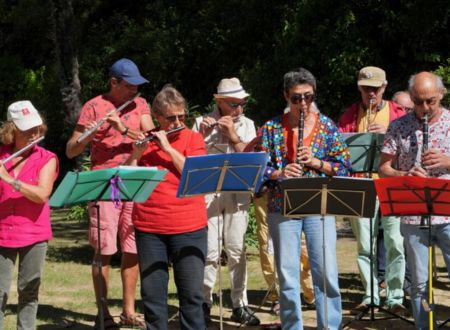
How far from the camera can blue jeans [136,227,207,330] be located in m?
6.44

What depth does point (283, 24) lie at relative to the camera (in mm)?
18828

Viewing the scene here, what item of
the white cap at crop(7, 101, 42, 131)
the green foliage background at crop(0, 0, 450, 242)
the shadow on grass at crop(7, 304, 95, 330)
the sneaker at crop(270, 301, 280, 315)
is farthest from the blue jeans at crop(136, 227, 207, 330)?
the green foliage background at crop(0, 0, 450, 242)

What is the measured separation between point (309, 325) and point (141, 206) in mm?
2319

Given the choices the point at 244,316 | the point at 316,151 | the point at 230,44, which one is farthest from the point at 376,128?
the point at 230,44

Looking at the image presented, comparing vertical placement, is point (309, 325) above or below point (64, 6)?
below

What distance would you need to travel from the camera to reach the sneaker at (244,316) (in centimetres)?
806

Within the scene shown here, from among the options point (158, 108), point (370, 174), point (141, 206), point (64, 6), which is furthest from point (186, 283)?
point (64, 6)

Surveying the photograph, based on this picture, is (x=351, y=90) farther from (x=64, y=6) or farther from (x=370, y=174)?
(x=370, y=174)

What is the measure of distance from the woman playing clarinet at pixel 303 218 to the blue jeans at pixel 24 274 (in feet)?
5.92

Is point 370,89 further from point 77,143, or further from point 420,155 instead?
point 77,143

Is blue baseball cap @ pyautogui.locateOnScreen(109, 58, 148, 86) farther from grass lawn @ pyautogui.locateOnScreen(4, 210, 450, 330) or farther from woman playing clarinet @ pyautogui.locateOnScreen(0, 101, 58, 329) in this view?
grass lawn @ pyautogui.locateOnScreen(4, 210, 450, 330)

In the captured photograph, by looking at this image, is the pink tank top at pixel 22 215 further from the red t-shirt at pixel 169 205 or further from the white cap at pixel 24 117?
the red t-shirt at pixel 169 205

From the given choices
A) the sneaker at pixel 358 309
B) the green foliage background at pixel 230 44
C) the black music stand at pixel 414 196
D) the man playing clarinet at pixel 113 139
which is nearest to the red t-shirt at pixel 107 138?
the man playing clarinet at pixel 113 139

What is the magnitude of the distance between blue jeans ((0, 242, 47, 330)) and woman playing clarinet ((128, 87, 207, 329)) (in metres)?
0.80
